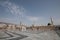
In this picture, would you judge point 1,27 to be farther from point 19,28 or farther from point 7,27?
point 19,28

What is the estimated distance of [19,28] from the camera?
78.3 feet

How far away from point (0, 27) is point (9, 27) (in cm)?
267

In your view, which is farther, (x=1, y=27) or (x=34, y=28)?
(x=1, y=27)

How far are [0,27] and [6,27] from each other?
1.82m

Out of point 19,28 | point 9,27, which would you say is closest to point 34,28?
point 19,28

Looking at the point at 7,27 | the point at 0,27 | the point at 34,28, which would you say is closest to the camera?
the point at 34,28

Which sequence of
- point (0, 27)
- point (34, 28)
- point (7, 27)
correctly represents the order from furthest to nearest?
point (7, 27), point (0, 27), point (34, 28)

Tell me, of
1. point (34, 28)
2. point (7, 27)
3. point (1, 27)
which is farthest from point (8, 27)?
point (34, 28)

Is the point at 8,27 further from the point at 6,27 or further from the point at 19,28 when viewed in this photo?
the point at 19,28

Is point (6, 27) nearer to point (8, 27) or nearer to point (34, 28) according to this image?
point (8, 27)

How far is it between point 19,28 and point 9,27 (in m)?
3.25

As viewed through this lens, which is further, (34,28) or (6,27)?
(6,27)

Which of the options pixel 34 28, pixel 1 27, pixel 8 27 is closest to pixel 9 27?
pixel 8 27

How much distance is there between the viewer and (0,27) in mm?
23469
